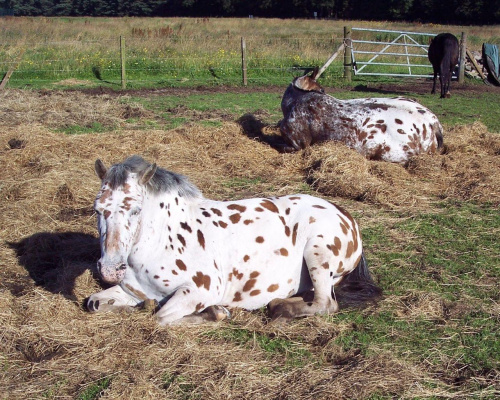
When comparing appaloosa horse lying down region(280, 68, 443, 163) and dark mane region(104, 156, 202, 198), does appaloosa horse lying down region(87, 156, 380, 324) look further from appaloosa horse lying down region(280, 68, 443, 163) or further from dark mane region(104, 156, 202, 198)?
appaloosa horse lying down region(280, 68, 443, 163)

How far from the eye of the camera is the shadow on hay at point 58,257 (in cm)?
477

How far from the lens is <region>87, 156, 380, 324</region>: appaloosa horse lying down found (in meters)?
3.93

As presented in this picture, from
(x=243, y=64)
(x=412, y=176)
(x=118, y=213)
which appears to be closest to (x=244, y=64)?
(x=243, y=64)

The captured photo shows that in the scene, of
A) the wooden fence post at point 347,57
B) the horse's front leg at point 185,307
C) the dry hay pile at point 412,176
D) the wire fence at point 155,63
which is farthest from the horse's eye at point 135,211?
the wooden fence post at point 347,57

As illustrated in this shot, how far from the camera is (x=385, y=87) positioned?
18328 millimetres

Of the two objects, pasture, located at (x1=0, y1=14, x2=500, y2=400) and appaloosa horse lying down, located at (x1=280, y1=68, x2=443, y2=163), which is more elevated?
appaloosa horse lying down, located at (x1=280, y1=68, x2=443, y2=163)

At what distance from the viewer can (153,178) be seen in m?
4.20

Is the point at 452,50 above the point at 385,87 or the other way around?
above

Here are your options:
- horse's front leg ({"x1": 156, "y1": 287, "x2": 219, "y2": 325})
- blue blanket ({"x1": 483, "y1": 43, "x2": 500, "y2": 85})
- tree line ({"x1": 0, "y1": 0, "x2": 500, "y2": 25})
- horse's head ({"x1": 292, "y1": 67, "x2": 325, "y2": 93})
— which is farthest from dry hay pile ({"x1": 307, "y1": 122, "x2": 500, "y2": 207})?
tree line ({"x1": 0, "y1": 0, "x2": 500, "y2": 25})

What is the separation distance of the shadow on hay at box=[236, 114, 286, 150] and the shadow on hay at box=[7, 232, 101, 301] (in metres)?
4.88

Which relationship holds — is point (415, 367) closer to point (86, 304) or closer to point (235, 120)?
point (86, 304)

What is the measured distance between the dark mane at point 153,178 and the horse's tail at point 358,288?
1.44 meters

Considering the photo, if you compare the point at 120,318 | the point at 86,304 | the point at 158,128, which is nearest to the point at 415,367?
the point at 120,318

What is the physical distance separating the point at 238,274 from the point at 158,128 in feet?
22.8
